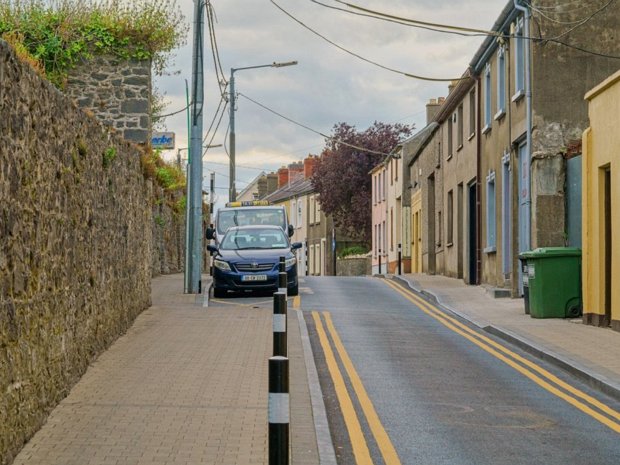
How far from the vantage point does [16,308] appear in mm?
8523

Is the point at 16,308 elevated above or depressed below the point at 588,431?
above

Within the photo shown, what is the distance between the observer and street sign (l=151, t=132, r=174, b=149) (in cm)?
3045

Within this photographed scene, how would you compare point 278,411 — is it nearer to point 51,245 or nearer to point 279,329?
point 279,329

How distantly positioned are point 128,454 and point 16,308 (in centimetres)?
141

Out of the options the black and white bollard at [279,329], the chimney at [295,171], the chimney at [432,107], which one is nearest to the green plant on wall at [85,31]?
the black and white bollard at [279,329]

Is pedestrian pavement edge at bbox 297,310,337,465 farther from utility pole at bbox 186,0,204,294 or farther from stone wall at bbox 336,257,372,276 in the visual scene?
stone wall at bbox 336,257,372,276

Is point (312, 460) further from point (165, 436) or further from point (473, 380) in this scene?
point (473, 380)

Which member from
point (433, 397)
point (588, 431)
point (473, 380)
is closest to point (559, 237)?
point (473, 380)

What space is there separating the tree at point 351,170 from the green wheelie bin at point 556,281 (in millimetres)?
46488

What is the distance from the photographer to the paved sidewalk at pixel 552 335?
13.3m

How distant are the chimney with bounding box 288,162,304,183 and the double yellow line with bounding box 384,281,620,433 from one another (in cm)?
6607

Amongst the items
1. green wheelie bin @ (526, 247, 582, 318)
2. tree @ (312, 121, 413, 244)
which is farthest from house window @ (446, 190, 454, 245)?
tree @ (312, 121, 413, 244)

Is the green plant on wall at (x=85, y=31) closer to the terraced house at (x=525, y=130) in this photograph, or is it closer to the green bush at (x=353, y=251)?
the terraced house at (x=525, y=130)

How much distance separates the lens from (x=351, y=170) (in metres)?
66.8
